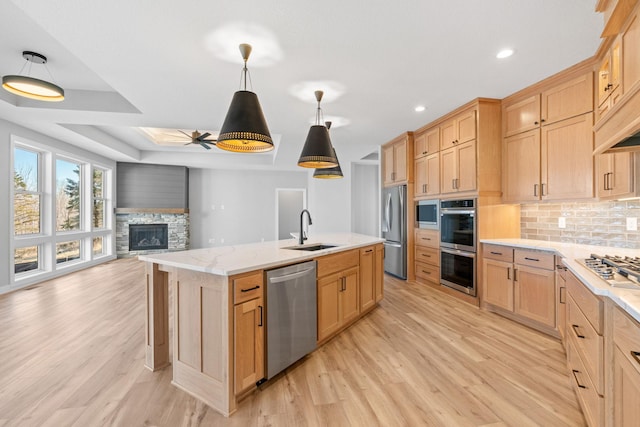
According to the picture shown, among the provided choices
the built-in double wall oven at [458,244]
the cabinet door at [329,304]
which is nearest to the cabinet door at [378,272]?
the cabinet door at [329,304]

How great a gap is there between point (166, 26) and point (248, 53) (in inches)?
23.5

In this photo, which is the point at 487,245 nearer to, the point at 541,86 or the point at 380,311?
the point at 380,311

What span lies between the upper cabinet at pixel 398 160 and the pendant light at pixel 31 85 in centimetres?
460

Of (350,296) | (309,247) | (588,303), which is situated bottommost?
(350,296)

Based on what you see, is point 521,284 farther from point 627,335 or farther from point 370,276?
point 627,335

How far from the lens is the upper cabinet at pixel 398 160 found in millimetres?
4742

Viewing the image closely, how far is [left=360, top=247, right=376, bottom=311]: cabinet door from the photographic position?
9.98 feet

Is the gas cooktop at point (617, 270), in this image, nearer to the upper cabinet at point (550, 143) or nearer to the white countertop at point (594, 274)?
the white countertop at point (594, 274)

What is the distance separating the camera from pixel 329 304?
2.52 metres

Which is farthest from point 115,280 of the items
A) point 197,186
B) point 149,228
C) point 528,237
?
point 528,237

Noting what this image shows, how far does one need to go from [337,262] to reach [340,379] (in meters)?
0.95

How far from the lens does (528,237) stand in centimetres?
339

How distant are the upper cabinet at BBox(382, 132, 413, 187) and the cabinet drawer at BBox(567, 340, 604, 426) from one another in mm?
3307

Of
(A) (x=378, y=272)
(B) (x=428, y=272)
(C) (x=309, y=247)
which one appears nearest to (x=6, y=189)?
(C) (x=309, y=247)
